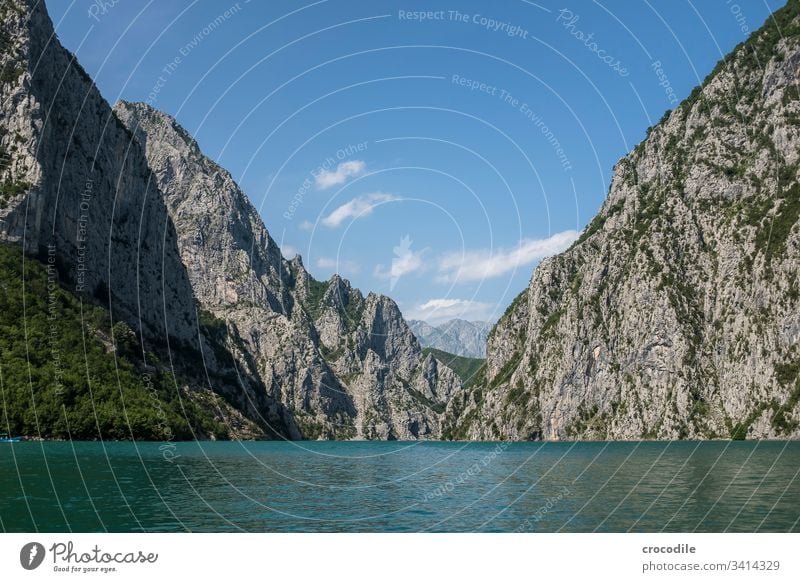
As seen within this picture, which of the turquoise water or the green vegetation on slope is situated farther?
the green vegetation on slope

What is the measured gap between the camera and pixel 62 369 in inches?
6304

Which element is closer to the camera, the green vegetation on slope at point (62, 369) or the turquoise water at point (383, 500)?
the turquoise water at point (383, 500)

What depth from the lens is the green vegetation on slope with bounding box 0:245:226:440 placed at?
456ft

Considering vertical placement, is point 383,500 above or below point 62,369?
below

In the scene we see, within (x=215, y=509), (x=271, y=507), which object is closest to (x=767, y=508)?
(x=271, y=507)

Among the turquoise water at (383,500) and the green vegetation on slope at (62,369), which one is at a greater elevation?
the green vegetation on slope at (62,369)

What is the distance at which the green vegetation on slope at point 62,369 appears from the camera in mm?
138875

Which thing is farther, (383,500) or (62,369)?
(62,369)

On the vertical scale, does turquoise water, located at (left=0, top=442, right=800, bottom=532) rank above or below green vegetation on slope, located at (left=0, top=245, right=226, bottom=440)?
below
